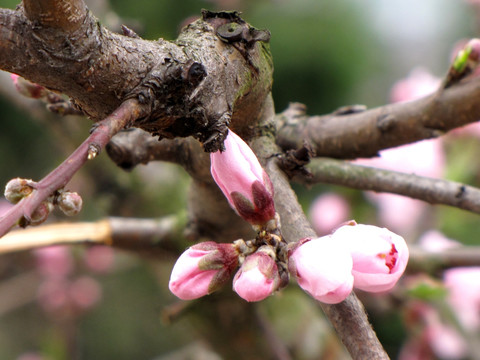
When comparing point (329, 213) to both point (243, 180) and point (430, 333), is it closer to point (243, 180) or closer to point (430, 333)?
point (430, 333)

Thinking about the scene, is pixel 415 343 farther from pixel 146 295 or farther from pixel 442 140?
pixel 146 295

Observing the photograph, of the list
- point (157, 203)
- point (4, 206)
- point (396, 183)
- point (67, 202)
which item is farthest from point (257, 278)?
point (4, 206)

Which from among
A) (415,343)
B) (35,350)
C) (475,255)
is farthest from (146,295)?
(475,255)

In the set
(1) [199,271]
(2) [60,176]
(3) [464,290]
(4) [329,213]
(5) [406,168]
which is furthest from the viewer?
(4) [329,213]

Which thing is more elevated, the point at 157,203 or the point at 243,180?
the point at 157,203

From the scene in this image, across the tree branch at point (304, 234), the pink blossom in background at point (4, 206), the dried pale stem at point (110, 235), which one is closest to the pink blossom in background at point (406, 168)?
the dried pale stem at point (110, 235)

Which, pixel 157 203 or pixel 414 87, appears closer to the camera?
pixel 157 203
